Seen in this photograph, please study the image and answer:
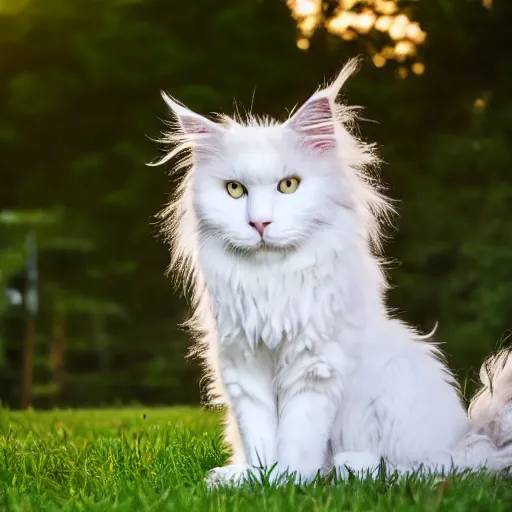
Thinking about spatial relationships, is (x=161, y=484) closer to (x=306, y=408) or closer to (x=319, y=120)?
(x=306, y=408)

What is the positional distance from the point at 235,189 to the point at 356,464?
1133 mm

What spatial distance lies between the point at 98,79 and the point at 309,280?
5.51m

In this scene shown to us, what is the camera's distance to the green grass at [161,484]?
263 cm

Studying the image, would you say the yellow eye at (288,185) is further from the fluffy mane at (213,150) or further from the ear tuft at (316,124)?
the fluffy mane at (213,150)

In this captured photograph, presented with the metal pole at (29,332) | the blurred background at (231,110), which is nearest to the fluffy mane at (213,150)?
the blurred background at (231,110)

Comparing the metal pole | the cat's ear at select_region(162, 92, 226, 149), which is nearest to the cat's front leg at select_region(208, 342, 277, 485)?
the cat's ear at select_region(162, 92, 226, 149)

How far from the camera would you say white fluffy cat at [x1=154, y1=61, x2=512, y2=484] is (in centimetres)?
305

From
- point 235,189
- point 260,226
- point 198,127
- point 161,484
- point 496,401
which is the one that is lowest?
point 161,484

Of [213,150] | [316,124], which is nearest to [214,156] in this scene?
[213,150]

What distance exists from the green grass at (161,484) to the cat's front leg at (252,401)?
0.21 meters

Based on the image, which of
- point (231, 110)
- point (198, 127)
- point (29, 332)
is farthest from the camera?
point (29, 332)

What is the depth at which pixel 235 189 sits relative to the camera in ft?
10.2

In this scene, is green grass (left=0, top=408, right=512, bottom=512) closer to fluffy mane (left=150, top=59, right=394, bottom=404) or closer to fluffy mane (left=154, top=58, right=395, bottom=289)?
fluffy mane (left=150, top=59, right=394, bottom=404)

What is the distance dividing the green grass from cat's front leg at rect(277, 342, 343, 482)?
154 mm
